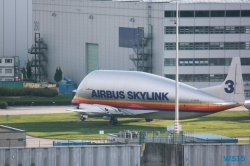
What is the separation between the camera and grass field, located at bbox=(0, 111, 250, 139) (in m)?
91.4

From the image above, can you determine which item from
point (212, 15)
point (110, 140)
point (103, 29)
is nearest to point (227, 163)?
point (110, 140)

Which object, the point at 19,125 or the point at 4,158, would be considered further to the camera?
the point at 19,125

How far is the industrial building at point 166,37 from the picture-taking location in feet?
429

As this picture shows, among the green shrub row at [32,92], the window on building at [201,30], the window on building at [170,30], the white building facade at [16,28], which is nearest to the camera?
the window on building at [201,30]

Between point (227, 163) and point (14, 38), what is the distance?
11425 cm

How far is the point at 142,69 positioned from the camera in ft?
446

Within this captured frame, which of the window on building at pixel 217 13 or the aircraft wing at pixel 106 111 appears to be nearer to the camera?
the aircraft wing at pixel 106 111

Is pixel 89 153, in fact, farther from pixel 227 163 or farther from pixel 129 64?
pixel 129 64

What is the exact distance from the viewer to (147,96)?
9788 cm

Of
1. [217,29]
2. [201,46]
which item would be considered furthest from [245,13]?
[201,46]

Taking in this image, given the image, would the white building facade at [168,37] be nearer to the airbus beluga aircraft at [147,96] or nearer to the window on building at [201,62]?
the window on building at [201,62]

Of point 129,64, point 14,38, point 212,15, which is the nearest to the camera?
point 212,15

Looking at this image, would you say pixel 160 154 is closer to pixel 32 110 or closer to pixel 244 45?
pixel 32 110

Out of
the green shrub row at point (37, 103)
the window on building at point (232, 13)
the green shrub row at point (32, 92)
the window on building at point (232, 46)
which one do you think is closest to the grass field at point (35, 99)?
the green shrub row at point (32, 92)
